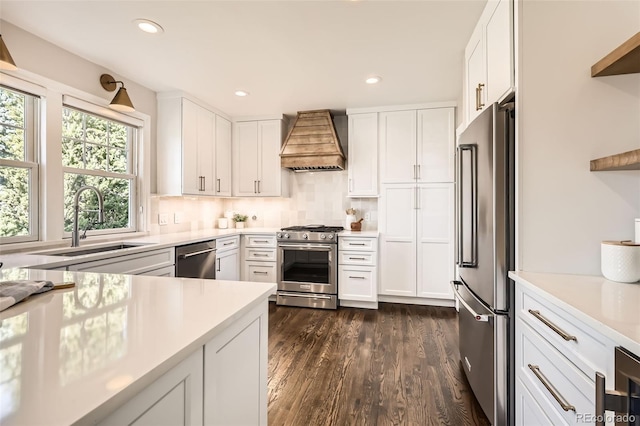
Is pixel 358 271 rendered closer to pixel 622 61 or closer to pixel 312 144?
pixel 312 144

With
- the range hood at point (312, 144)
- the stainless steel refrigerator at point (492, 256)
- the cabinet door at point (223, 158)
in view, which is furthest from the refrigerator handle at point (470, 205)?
the cabinet door at point (223, 158)

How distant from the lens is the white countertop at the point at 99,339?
1.52 ft

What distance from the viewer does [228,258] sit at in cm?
355

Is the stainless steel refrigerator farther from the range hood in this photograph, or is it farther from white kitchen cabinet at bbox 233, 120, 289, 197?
white kitchen cabinet at bbox 233, 120, 289, 197

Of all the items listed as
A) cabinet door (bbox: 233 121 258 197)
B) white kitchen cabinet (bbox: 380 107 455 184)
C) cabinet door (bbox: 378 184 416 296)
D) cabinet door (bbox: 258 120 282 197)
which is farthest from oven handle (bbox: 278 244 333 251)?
white kitchen cabinet (bbox: 380 107 455 184)

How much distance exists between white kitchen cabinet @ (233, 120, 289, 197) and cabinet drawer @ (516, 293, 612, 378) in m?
3.21

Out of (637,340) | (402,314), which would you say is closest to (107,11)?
(637,340)

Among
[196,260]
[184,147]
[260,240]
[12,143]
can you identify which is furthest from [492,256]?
[12,143]

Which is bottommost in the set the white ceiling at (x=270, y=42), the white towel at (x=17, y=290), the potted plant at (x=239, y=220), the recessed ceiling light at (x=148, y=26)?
the white towel at (x=17, y=290)

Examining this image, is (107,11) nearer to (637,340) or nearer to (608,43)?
(608,43)

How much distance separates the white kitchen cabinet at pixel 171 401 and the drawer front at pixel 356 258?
282cm

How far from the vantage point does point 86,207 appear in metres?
2.58

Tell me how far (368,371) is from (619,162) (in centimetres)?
186

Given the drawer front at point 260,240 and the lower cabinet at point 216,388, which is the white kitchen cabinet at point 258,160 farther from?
the lower cabinet at point 216,388
